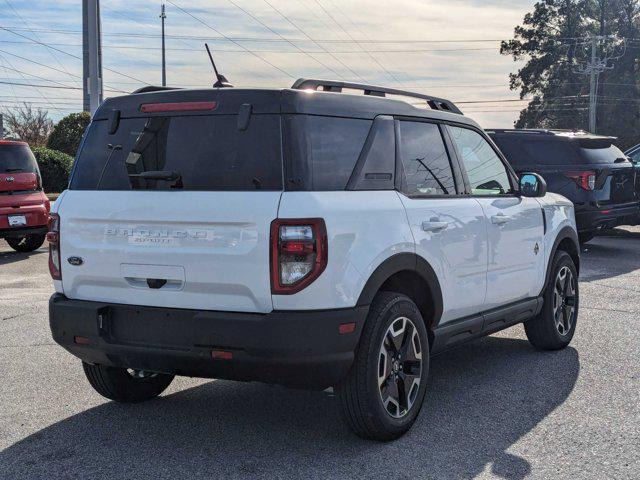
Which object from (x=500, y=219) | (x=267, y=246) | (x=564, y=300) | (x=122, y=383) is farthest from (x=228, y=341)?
(x=564, y=300)

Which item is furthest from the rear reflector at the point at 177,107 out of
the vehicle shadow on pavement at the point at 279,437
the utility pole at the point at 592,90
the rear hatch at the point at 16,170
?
the utility pole at the point at 592,90

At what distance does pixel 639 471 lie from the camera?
4.29 m

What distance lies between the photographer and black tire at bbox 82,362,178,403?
5.36 m

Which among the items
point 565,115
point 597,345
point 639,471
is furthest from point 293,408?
point 565,115

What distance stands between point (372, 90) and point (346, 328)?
1.66 metres

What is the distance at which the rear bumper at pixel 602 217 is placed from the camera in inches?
512

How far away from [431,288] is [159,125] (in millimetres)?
1815

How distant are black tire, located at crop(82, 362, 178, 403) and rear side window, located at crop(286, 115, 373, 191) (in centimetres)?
193

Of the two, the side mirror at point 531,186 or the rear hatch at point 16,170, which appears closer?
the side mirror at point 531,186

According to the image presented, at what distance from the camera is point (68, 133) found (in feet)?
103

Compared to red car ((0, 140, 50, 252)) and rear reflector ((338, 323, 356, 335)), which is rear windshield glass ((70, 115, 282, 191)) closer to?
rear reflector ((338, 323, 356, 335))

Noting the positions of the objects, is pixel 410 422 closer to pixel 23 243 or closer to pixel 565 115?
pixel 23 243

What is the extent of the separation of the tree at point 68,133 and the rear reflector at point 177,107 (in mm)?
27516

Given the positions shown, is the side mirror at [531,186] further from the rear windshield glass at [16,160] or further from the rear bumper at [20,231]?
the rear windshield glass at [16,160]
